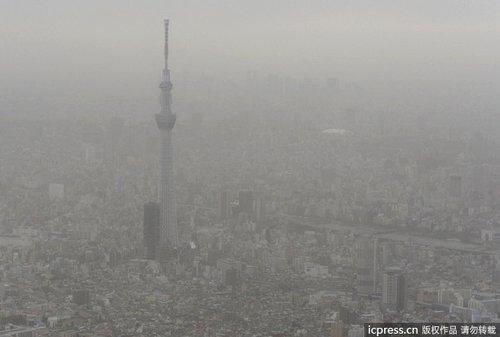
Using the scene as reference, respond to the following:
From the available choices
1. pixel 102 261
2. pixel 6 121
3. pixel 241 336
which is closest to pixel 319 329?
pixel 241 336

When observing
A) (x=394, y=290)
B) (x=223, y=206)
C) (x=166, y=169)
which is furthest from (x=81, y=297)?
(x=166, y=169)

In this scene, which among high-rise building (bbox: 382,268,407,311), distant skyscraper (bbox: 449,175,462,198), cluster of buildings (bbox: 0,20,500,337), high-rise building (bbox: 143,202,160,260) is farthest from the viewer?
distant skyscraper (bbox: 449,175,462,198)

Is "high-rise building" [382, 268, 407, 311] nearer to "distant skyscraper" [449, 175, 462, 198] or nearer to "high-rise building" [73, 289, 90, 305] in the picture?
"high-rise building" [73, 289, 90, 305]

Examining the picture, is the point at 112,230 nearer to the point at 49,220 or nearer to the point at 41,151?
the point at 49,220

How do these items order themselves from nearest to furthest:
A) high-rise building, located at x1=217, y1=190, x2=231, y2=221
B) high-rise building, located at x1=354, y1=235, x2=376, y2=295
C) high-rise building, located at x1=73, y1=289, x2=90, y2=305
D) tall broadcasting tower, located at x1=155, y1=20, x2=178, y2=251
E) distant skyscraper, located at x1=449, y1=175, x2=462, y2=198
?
1. high-rise building, located at x1=73, y1=289, x2=90, y2=305
2. high-rise building, located at x1=354, y1=235, x2=376, y2=295
3. tall broadcasting tower, located at x1=155, y1=20, x2=178, y2=251
4. high-rise building, located at x1=217, y1=190, x2=231, y2=221
5. distant skyscraper, located at x1=449, y1=175, x2=462, y2=198

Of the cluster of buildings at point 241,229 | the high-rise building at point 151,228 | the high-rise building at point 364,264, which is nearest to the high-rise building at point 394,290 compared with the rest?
the cluster of buildings at point 241,229

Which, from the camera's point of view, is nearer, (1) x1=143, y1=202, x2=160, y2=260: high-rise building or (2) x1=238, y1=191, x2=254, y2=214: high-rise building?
(1) x1=143, y1=202, x2=160, y2=260: high-rise building

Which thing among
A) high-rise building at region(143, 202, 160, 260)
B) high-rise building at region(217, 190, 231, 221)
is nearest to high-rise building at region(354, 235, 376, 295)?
high-rise building at region(217, 190, 231, 221)

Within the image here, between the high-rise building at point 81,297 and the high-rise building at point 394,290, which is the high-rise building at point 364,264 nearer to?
the high-rise building at point 394,290
